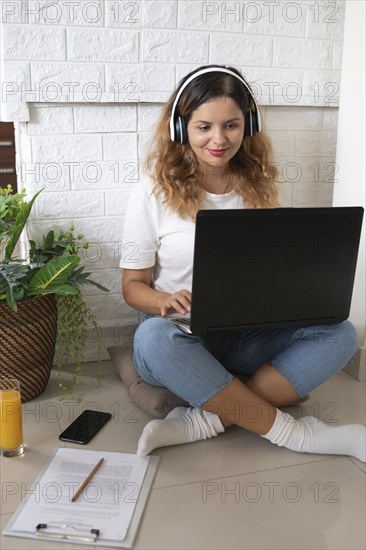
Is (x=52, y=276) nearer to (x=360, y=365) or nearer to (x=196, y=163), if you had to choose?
(x=196, y=163)

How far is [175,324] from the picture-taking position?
150 cm

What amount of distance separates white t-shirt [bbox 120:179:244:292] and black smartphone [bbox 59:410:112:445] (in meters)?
0.37

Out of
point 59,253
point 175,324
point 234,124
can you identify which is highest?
point 234,124

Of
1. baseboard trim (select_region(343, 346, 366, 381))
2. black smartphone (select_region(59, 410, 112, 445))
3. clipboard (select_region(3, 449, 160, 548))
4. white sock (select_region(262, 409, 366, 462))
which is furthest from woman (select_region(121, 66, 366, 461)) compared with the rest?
baseboard trim (select_region(343, 346, 366, 381))

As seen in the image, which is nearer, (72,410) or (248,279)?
(248,279)

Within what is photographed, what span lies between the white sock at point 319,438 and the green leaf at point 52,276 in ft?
2.07

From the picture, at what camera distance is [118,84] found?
5.96 ft

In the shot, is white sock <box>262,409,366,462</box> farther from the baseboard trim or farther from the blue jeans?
the baseboard trim

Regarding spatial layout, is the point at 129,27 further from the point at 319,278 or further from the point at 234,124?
the point at 319,278

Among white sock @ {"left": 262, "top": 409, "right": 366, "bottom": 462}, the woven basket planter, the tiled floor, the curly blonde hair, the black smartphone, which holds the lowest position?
the tiled floor

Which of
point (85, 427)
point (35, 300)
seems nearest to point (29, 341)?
point (35, 300)

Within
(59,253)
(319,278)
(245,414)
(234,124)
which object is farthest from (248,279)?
(59,253)

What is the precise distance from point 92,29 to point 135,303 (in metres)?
0.78

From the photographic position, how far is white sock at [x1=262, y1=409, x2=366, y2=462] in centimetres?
146
